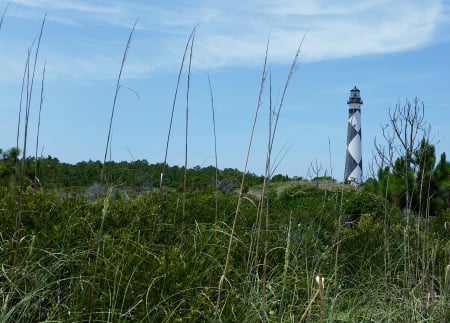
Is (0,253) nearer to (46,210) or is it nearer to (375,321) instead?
(46,210)

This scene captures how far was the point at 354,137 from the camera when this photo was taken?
27594mm

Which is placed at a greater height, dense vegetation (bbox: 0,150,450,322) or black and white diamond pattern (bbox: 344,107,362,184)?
black and white diamond pattern (bbox: 344,107,362,184)

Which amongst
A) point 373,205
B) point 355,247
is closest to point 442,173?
point 373,205

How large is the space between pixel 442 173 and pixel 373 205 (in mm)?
7729

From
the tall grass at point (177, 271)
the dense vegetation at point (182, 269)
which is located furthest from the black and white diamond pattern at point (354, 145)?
the tall grass at point (177, 271)

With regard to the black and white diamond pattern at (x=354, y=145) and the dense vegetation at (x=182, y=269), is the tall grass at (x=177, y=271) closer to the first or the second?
the dense vegetation at (x=182, y=269)

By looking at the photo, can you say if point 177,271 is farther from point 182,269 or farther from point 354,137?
point 354,137

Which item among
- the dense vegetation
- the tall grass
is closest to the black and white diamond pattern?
the dense vegetation

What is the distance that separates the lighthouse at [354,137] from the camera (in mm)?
27141

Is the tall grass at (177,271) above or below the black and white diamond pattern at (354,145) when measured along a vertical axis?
below

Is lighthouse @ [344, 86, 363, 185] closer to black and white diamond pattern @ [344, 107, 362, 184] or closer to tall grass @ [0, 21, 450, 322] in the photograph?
black and white diamond pattern @ [344, 107, 362, 184]

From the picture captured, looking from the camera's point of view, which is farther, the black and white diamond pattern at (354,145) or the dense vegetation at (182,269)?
the black and white diamond pattern at (354,145)

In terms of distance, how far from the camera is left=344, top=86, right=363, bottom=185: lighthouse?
2714cm

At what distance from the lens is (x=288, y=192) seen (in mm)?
8570
